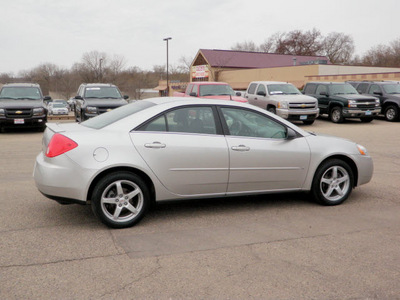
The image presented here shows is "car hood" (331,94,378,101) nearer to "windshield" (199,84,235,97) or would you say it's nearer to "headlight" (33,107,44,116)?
"windshield" (199,84,235,97)

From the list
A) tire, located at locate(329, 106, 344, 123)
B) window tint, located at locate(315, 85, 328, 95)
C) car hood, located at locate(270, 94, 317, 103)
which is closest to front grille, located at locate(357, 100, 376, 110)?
tire, located at locate(329, 106, 344, 123)

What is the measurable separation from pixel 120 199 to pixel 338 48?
93966 millimetres

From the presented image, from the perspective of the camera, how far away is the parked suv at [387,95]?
2038cm

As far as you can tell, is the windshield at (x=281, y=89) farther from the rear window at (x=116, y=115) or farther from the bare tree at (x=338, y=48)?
the bare tree at (x=338, y=48)

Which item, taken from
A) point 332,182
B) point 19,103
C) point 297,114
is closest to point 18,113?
point 19,103

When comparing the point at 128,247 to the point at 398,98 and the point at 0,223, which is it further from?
the point at 398,98

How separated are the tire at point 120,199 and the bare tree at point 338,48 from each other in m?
91.8

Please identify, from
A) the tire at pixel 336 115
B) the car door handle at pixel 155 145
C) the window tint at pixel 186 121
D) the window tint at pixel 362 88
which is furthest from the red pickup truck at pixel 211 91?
the car door handle at pixel 155 145

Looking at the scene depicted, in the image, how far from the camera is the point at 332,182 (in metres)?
5.90

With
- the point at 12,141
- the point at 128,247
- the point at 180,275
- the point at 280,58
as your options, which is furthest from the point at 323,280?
the point at 280,58

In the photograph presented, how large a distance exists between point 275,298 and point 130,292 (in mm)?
1149

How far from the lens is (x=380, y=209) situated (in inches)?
227

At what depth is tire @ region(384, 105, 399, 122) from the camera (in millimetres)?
20312

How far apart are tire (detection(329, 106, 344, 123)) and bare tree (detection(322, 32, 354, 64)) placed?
246ft
